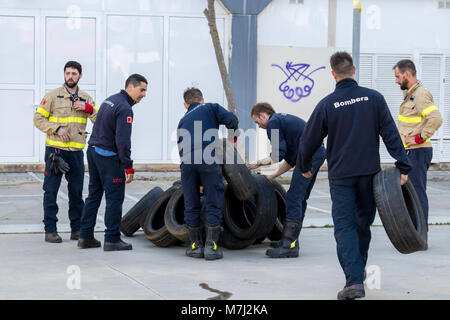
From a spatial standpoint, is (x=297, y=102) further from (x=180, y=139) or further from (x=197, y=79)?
(x=180, y=139)

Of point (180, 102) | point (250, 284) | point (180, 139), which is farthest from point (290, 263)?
point (180, 102)

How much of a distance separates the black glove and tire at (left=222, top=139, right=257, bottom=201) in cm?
190

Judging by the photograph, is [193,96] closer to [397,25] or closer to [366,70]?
[366,70]

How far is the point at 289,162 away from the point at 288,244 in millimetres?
868

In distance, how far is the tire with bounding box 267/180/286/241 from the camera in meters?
8.96

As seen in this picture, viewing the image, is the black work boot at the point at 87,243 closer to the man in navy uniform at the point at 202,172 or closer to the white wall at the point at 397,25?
the man in navy uniform at the point at 202,172

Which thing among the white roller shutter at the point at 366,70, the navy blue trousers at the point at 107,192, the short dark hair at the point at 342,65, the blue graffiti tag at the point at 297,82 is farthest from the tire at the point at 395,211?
the white roller shutter at the point at 366,70

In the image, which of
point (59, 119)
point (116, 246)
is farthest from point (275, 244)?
point (59, 119)

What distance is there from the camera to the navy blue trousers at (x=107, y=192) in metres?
8.49

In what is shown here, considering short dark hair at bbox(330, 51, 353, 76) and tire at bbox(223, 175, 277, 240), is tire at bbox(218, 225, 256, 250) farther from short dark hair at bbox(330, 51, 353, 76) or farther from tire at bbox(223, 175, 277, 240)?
short dark hair at bbox(330, 51, 353, 76)

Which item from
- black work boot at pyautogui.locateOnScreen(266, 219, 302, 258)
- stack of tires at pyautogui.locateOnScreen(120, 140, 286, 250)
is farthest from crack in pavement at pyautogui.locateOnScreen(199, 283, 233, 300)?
stack of tires at pyautogui.locateOnScreen(120, 140, 286, 250)

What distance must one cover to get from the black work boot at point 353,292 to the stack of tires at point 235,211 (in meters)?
2.29

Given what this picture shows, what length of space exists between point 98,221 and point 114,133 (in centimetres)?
248

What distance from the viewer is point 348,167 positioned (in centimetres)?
621
